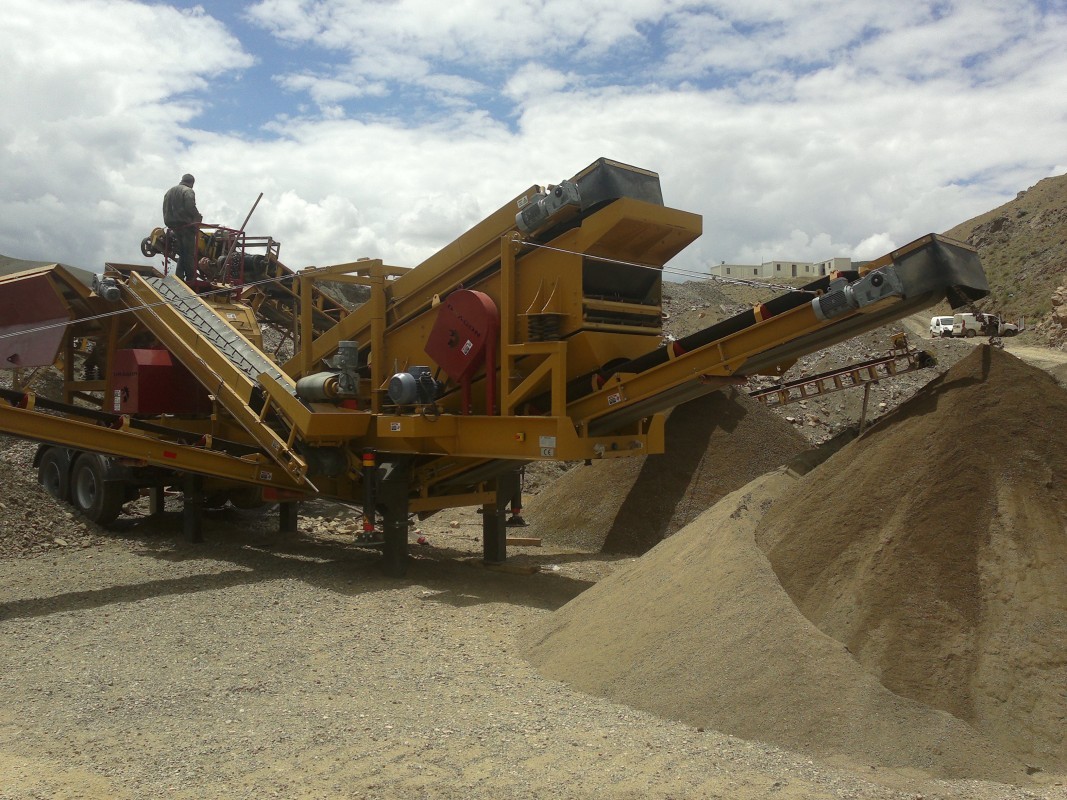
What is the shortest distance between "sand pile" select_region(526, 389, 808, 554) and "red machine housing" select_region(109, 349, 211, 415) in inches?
199

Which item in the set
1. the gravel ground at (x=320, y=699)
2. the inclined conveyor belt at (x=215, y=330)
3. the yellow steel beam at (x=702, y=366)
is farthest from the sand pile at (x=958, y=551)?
the inclined conveyor belt at (x=215, y=330)

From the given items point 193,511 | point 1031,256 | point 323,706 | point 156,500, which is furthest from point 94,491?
point 1031,256

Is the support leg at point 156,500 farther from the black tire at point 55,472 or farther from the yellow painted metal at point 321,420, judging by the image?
the yellow painted metal at point 321,420

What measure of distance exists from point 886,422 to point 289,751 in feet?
14.1

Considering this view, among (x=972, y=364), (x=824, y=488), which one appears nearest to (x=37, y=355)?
(x=824, y=488)

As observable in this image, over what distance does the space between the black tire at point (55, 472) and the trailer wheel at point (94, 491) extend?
8.0 inches

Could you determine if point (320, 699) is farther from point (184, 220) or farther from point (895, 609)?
point (184, 220)

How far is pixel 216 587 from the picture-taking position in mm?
8773

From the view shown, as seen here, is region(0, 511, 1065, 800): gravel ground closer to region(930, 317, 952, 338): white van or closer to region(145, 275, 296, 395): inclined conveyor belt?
region(145, 275, 296, 395): inclined conveyor belt

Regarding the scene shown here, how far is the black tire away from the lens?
12.0 m

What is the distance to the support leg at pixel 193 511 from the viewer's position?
1116 centimetres

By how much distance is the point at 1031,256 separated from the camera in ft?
149

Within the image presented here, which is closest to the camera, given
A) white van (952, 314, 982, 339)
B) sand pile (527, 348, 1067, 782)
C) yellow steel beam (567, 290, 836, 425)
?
sand pile (527, 348, 1067, 782)

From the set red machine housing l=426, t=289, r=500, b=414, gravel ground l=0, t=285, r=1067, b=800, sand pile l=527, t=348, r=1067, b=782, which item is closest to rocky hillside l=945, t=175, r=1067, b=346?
red machine housing l=426, t=289, r=500, b=414
